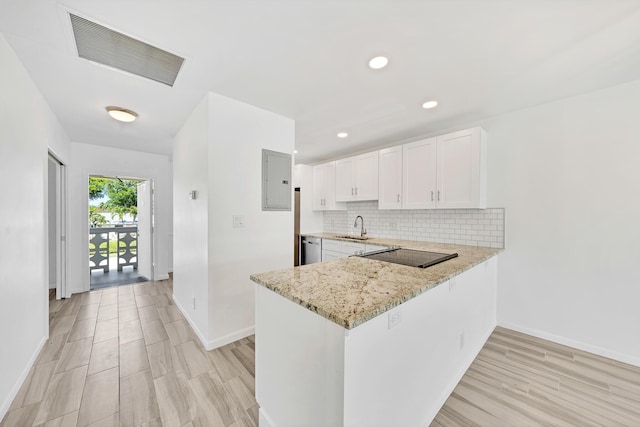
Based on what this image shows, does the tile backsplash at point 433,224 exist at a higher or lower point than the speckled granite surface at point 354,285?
higher

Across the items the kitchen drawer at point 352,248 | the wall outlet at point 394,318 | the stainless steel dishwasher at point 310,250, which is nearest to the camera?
the wall outlet at point 394,318

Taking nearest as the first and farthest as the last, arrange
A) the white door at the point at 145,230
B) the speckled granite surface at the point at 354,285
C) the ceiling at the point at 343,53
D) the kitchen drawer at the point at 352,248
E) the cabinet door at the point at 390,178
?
the speckled granite surface at the point at 354,285 < the ceiling at the point at 343,53 < the cabinet door at the point at 390,178 < the kitchen drawer at the point at 352,248 < the white door at the point at 145,230

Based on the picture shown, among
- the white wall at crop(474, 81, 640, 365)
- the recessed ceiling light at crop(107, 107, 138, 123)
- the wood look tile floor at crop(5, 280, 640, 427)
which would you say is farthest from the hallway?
the white wall at crop(474, 81, 640, 365)

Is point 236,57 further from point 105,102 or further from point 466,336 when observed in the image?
point 466,336

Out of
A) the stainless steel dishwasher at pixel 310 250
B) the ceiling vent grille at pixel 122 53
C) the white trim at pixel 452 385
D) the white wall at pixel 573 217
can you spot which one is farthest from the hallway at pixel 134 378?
the white wall at pixel 573 217

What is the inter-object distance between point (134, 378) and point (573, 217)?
418 cm

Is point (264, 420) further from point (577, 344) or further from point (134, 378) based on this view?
point (577, 344)

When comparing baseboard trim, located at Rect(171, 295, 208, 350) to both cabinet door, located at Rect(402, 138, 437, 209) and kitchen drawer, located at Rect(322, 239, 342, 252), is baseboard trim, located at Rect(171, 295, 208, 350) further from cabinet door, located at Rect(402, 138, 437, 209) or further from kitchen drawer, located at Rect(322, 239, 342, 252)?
cabinet door, located at Rect(402, 138, 437, 209)

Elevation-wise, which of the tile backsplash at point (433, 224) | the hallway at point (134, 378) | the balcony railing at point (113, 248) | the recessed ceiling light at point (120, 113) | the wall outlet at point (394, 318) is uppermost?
the recessed ceiling light at point (120, 113)

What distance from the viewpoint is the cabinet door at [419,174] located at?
3076 mm

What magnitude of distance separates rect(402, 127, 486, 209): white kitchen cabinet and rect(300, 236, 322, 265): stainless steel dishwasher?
5.63 ft

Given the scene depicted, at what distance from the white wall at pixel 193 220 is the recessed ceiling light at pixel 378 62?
59.9 inches

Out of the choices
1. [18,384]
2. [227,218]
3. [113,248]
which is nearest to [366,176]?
[227,218]

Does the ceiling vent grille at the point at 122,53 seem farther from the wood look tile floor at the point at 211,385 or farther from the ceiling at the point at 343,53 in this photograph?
the wood look tile floor at the point at 211,385
